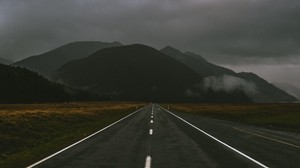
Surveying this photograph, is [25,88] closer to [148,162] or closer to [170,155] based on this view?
[170,155]

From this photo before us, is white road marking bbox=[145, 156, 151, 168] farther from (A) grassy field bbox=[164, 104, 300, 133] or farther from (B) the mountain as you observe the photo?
(B) the mountain

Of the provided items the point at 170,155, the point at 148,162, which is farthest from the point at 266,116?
the point at 148,162

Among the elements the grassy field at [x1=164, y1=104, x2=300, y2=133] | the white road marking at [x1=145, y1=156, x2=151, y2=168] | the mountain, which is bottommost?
the white road marking at [x1=145, y1=156, x2=151, y2=168]

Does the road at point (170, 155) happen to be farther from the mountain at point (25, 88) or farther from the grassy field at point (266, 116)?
the mountain at point (25, 88)

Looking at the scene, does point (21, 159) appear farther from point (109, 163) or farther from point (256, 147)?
point (256, 147)

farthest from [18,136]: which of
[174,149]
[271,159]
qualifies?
[271,159]

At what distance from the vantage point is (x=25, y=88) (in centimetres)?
16000

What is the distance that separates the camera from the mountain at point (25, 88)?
479 feet

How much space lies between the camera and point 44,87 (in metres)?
176

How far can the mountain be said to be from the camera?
14612 centimetres

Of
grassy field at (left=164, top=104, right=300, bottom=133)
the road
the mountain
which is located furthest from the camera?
the mountain

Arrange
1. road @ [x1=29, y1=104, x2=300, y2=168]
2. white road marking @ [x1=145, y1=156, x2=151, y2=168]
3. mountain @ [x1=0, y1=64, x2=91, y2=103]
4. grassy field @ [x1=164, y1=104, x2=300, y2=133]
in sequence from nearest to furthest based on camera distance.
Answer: white road marking @ [x1=145, y1=156, x2=151, y2=168], road @ [x1=29, y1=104, x2=300, y2=168], grassy field @ [x1=164, y1=104, x2=300, y2=133], mountain @ [x1=0, y1=64, x2=91, y2=103]

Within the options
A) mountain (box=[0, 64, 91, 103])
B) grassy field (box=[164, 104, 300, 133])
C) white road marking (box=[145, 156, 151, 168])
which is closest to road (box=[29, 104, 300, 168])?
white road marking (box=[145, 156, 151, 168])

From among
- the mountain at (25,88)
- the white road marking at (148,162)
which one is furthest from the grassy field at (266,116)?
the mountain at (25,88)
